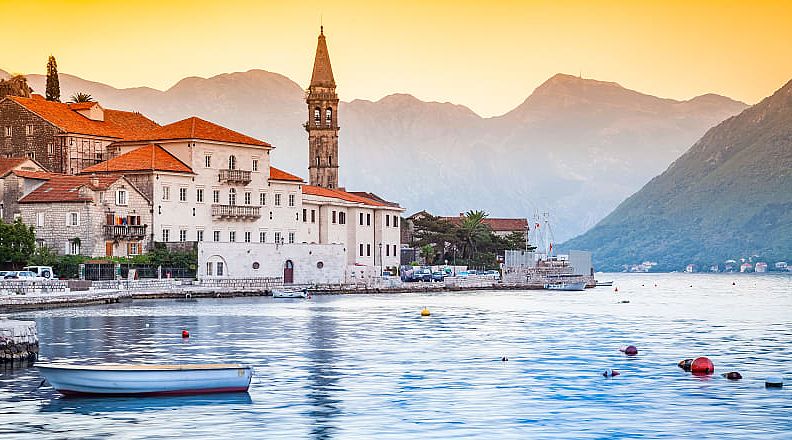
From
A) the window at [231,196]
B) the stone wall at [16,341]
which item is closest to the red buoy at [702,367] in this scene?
the stone wall at [16,341]

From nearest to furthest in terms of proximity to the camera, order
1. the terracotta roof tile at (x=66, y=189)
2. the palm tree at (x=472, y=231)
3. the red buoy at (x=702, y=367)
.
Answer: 1. the red buoy at (x=702, y=367)
2. the terracotta roof tile at (x=66, y=189)
3. the palm tree at (x=472, y=231)

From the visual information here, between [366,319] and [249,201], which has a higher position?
[249,201]

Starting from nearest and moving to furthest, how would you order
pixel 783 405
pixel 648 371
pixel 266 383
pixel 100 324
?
pixel 783 405
pixel 266 383
pixel 648 371
pixel 100 324

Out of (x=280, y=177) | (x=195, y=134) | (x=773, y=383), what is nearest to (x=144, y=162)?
(x=195, y=134)

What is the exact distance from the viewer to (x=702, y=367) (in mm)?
42531

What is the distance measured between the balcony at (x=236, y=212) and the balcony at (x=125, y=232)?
8.58 metres

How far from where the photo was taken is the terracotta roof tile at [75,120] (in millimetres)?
→ 111875

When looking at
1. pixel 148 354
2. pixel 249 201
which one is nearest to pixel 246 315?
pixel 148 354

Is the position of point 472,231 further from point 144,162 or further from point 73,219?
point 73,219

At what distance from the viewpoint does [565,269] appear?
154m

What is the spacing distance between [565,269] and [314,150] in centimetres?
3423

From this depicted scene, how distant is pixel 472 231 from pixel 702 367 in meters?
108

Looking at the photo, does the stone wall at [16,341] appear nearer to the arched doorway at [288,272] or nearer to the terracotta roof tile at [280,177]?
the arched doorway at [288,272]

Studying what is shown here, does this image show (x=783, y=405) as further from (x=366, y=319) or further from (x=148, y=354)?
(x=366, y=319)
